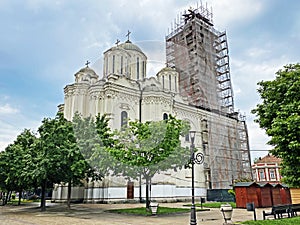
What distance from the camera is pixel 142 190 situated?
3084 centimetres

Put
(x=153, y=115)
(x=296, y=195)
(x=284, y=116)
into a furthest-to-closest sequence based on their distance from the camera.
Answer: (x=153, y=115) < (x=296, y=195) < (x=284, y=116)

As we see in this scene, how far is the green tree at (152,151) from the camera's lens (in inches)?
722

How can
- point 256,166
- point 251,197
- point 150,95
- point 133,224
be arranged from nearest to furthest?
1. point 133,224
2. point 251,197
3. point 150,95
4. point 256,166

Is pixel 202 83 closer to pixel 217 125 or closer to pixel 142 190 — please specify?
pixel 217 125

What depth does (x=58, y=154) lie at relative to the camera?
19516mm

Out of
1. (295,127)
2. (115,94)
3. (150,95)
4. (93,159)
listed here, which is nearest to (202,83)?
(150,95)

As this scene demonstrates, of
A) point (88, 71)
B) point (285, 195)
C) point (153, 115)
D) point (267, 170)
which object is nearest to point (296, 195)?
point (285, 195)

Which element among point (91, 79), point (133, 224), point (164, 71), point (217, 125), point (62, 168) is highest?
point (164, 71)

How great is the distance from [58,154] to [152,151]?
6.32 metres

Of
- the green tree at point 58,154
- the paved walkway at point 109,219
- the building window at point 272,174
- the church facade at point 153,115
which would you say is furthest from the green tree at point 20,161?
the building window at point 272,174

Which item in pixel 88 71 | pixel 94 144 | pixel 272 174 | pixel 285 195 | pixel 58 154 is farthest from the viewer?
pixel 272 174

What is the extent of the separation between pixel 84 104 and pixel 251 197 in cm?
2014

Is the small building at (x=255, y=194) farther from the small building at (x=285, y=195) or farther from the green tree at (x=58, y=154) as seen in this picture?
the green tree at (x=58, y=154)

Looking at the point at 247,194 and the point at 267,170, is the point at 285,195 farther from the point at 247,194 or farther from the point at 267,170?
the point at 267,170
